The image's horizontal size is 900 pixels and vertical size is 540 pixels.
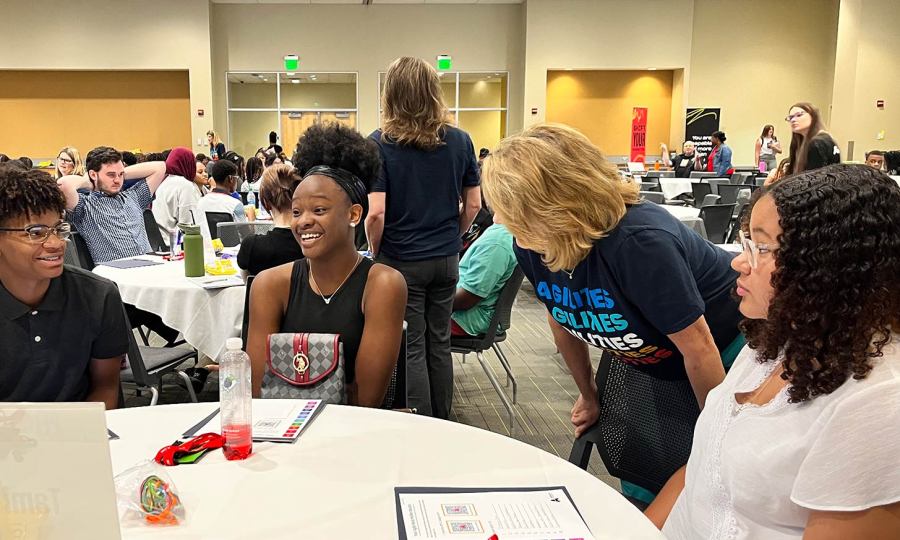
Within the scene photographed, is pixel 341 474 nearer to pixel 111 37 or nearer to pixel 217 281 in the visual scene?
pixel 217 281

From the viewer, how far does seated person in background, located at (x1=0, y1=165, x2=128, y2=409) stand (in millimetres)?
1911

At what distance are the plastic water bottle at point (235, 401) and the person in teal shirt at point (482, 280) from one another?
193 centimetres

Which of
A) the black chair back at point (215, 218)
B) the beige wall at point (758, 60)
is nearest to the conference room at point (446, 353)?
the black chair back at point (215, 218)

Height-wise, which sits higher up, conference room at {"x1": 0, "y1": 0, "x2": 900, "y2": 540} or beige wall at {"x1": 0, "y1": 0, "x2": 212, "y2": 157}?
beige wall at {"x1": 0, "y1": 0, "x2": 212, "y2": 157}

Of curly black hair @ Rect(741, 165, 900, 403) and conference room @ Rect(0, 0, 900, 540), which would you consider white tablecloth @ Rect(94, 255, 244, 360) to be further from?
curly black hair @ Rect(741, 165, 900, 403)

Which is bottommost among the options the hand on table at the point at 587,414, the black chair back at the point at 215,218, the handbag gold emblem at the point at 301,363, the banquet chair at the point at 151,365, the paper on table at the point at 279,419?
the banquet chair at the point at 151,365

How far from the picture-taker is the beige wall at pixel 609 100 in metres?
15.6

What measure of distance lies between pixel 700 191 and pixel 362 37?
→ 27.9 ft

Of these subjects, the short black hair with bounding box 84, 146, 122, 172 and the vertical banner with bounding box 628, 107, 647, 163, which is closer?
the short black hair with bounding box 84, 146, 122, 172

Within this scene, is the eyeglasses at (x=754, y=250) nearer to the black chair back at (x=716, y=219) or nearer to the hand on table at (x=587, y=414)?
the hand on table at (x=587, y=414)

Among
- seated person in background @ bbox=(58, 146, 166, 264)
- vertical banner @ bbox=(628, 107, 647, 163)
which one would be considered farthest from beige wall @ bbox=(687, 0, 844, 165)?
seated person in background @ bbox=(58, 146, 166, 264)

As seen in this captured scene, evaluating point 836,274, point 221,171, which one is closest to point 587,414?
point 836,274

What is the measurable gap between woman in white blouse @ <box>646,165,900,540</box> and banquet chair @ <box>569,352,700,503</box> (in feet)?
1.90

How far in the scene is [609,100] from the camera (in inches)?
620
